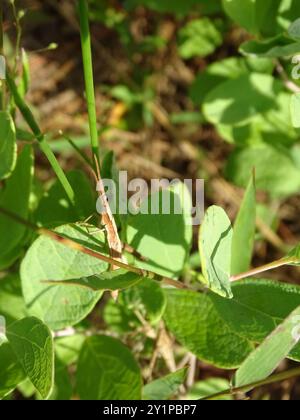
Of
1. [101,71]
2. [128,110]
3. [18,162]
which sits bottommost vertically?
[18,162]

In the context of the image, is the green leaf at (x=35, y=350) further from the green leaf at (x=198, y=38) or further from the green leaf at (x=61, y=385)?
the green leaf at (x=198, y=38)

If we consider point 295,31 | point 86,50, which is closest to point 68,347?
point 86,50

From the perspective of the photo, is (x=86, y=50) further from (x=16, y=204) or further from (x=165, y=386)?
(x=165, y=386)

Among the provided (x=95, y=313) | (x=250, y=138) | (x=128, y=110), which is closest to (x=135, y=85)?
(x=128, y=110)

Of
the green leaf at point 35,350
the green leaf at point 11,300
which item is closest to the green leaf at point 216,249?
the green leaf at point 35,350
